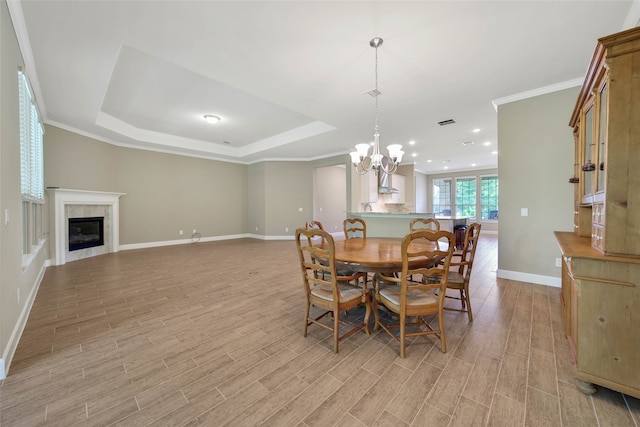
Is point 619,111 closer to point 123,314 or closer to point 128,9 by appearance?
point 128,9

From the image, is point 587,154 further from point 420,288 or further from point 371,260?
point 371,260

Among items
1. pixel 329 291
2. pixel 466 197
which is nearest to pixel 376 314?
pixel 329 291

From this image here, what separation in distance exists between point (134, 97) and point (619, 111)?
5692 millimetres

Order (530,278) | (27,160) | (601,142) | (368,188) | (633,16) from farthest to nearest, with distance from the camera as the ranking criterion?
(368,188) → (530,278) → (27,160) → (633,16) → (601,142)

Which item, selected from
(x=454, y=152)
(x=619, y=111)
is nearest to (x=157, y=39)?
(x=619, y=111)

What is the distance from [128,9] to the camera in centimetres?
204

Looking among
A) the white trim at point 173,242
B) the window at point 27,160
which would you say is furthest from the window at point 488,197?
the window at point 27,160

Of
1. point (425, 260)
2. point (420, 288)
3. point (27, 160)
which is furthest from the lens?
point (27, 160)

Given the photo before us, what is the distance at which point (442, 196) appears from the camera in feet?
37.9

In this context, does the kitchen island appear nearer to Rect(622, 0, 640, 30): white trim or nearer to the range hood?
Rect(622, 0, 640, 30): white trim

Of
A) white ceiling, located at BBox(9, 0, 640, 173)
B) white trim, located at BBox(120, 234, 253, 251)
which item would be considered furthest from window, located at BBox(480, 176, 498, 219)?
white trim, located at BBox(120, 234, 253, 251)

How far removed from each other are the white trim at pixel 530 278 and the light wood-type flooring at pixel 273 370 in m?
0.46

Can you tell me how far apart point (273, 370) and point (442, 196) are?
11.7m

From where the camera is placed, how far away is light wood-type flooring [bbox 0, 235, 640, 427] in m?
1.34
